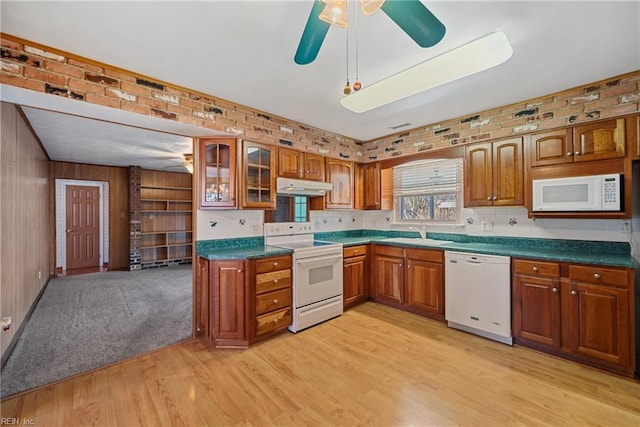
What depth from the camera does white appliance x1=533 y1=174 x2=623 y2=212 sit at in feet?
7.90

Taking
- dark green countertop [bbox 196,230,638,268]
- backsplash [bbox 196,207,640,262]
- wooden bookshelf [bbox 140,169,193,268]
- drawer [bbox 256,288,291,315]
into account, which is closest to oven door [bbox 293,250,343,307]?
drawer [bbox 256,288,291,315]

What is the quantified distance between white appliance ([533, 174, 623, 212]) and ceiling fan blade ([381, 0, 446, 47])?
2274 millimetres

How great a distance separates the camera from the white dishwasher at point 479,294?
9.15 ft

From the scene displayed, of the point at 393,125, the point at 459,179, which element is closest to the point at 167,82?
the point at 393,125

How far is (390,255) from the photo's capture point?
3820mm

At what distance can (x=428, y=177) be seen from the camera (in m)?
4.03

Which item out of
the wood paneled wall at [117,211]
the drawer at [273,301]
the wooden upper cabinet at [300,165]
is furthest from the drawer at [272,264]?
the wood paneled wall at [117,211]

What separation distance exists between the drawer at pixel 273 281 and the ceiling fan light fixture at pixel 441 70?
1892mm

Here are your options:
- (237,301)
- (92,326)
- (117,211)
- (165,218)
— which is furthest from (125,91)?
(117,211)

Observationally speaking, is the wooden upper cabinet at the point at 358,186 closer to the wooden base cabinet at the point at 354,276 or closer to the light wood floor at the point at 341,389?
the wooden base cabinet at the point at 354,276

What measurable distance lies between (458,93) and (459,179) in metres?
1.35

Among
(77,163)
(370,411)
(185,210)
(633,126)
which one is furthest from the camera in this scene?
(185,210)

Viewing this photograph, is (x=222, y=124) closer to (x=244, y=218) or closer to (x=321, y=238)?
(x=244, y=218)

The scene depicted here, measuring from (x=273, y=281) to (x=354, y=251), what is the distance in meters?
1.36
